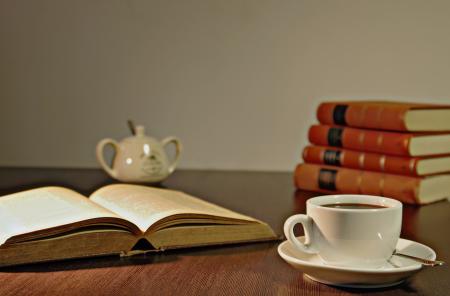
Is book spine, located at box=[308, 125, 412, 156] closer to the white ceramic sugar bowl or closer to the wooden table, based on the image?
the wooden table

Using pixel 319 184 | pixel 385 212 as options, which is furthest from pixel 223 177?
pixel 385 212

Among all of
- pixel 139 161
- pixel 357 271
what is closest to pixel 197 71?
pixel 139 161

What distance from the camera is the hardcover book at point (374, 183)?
1.50 meters

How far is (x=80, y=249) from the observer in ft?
3.28

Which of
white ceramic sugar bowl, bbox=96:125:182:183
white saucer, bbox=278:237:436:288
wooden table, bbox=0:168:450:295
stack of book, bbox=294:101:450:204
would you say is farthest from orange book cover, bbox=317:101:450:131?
white saucer, bbox=278:237:436:288

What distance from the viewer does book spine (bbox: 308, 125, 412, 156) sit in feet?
4.91

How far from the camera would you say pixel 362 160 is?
1570 mm

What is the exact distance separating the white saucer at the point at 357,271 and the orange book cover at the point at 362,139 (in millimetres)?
586

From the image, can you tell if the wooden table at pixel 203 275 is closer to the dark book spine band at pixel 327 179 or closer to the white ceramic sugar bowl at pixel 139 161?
the dark book spine band at pixel 327 179

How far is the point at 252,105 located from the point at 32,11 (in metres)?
0.88

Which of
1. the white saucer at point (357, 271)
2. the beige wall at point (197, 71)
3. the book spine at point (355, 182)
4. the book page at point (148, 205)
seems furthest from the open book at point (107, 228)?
the beige wall at point (197, 71)

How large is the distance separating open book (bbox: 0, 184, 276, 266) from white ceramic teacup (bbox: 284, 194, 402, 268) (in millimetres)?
239

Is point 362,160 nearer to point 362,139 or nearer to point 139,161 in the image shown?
point 362,139

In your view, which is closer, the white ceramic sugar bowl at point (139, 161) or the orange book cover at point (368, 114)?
the orange book cover at point (368, 114)
